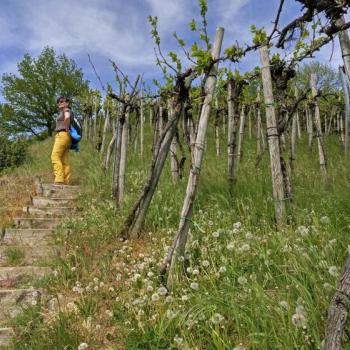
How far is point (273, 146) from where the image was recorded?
A: 16.4ft

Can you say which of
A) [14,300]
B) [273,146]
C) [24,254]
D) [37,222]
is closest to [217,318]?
[273,146]

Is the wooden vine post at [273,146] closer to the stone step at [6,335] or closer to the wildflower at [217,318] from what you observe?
the wildflower at [217,318]

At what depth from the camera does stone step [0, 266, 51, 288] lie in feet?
17.2

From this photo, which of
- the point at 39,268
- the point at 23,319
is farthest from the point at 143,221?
the point at 23,319

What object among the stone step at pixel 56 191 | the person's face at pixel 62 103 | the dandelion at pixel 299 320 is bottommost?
the dandelion at pixel 299 320

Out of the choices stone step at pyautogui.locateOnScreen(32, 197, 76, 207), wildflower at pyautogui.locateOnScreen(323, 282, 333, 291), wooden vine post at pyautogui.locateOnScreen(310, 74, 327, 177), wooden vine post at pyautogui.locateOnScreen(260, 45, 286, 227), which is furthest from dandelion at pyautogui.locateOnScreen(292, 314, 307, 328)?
stone step at pyautogui.locateOnScreen(32, 197, 76, 207)

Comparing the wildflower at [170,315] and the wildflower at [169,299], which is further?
the wildflower at [169,299]

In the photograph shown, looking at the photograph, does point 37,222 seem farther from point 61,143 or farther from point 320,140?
point 320,140

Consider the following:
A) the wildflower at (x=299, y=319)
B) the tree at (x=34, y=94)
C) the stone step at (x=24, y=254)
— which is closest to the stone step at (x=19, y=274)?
the stone step at (x=24, y=254)

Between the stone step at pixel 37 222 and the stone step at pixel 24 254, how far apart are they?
1.01m

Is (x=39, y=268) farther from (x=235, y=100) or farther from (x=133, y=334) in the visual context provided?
(x=235, y=100)

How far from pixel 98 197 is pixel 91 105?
54.2ft

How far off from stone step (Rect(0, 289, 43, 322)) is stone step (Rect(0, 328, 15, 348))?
25cm

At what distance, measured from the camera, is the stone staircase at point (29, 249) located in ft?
14.7
